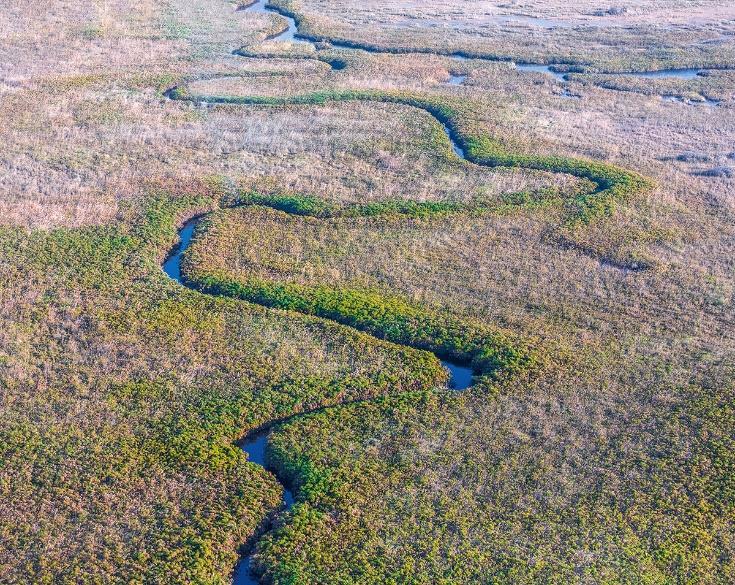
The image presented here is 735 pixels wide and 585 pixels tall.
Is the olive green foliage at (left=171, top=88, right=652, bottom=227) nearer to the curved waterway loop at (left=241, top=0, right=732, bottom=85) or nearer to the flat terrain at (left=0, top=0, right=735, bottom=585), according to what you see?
the flat terrain at (left=0, top=0, right=735, bottom=585)

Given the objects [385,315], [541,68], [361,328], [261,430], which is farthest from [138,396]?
[541,68]

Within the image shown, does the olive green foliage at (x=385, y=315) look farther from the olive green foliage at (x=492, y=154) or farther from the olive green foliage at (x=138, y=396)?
the olive green foliage at (x=492, y=154)

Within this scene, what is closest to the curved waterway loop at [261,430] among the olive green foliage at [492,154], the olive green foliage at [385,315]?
the olive green foliage at [385,315]

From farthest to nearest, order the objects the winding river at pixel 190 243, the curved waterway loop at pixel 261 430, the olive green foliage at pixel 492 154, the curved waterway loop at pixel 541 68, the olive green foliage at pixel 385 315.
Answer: the curved waterway loop at pixel 541 68, the olive green foliage at pixel 492 154, the olive green foliage at pixel 385 315, the winding river at pixel 190 243, the curved waterway loop at pixel 261 430

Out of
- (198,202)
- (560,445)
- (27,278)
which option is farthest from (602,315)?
(27,278)

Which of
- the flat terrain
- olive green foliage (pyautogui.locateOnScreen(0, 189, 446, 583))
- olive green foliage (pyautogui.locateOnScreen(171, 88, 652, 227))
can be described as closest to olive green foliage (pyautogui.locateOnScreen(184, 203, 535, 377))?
the flat terrain

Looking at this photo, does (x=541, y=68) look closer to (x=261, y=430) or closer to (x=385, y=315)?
(x=385, y=315)
